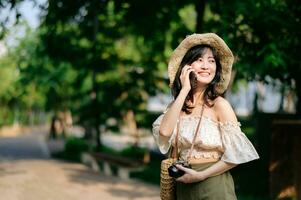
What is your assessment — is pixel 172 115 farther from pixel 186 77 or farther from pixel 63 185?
pixel 63 185

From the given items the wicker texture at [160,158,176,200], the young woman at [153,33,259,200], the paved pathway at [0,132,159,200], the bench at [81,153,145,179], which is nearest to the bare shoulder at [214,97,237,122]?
the young woman at [153,33,259,200]

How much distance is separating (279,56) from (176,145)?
5756 millimetres

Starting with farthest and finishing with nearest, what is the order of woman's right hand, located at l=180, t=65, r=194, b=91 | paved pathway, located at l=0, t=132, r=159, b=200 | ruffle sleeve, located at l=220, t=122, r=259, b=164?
paved pathway, located at l=0, t=132, r=159, b=200 < woman's right hand, located at l=180, t=65, r=194, b=91 < ruffle sleeve, located at l=220, t=122, r=259, b=164

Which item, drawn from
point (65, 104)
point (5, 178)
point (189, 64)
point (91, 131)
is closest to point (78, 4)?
point (5, 178)

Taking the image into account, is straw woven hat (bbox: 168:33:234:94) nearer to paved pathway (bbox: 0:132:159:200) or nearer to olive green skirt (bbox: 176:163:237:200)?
olive green skirt (bbox: 176:163:237:200)

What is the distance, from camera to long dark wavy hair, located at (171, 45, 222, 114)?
3.07 meters

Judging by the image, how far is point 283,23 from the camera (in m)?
8.95

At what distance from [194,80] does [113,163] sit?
10.8 m

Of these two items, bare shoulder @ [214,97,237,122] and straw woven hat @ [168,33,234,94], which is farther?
straw woven hat @ [168,33,234,94]

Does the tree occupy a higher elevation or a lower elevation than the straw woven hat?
higher

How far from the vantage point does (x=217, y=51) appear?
317 centimetres

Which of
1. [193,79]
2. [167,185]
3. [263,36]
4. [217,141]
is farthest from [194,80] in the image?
[263,36]

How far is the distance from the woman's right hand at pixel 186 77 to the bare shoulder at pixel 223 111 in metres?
0.20

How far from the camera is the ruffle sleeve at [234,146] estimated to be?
2867mm
